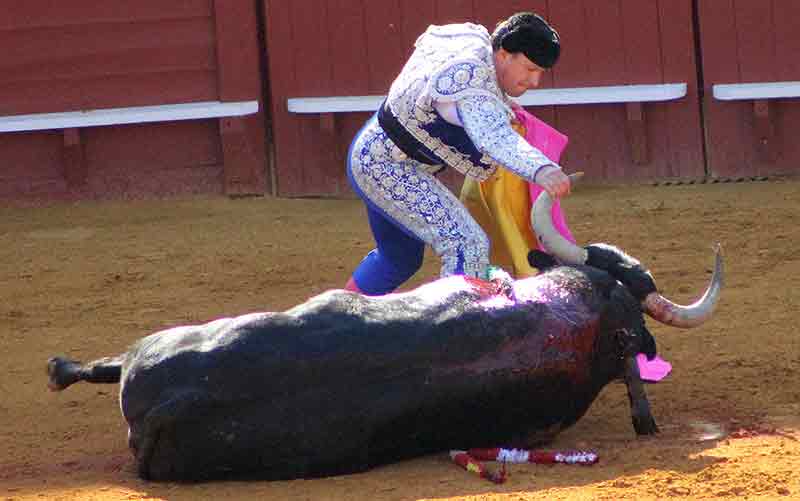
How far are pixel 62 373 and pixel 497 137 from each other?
4.16 ft

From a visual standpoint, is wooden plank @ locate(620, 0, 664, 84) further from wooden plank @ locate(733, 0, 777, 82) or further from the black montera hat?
the black montera hat

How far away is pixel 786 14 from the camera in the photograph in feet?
26.2

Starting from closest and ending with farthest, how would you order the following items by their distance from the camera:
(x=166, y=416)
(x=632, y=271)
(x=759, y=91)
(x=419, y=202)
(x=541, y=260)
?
(x=166, y=416)
(x=632, y=271)
(x=541, y=260)
(x=419, y=202)
(x=759, y=91)

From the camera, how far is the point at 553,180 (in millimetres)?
3912

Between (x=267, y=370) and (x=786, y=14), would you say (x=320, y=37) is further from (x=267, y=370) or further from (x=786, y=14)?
(x=267, y=370)

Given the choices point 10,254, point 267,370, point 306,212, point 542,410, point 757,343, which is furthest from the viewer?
point 306,212

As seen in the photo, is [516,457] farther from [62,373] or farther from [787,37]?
[787,37]

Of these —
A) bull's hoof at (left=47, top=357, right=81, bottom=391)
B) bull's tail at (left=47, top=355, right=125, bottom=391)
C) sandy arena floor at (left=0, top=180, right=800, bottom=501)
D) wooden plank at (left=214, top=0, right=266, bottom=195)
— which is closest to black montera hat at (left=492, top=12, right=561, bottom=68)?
Answer: sandy arena floor at (left=0, top=180, right=800, bottom=501)

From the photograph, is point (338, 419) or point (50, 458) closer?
point (338, 419)

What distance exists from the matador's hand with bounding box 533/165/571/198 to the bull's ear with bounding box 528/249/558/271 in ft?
1.15

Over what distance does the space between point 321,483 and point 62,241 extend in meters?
3.85

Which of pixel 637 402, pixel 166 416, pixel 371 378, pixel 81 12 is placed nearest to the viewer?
pixel 166 416

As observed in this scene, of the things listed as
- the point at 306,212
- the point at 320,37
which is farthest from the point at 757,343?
the point at 320,37

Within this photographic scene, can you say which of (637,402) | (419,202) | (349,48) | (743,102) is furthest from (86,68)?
(637,402)
